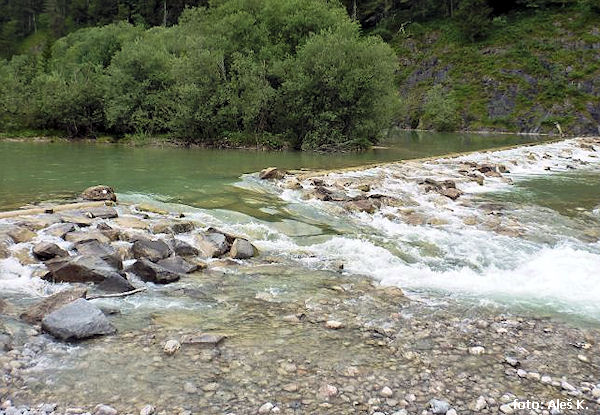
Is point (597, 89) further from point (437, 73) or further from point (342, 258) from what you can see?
point (342, 258)

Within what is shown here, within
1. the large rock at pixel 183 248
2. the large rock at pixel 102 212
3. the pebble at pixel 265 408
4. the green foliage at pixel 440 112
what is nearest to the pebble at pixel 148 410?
the pebble at pixel 265 408

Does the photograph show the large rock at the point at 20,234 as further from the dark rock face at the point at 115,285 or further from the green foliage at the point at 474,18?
the green foliage at the point at 474,18

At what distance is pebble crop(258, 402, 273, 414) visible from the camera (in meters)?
4.79

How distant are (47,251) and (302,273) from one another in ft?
14.4

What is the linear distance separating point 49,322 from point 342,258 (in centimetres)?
568

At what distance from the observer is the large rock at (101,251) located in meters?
8.70

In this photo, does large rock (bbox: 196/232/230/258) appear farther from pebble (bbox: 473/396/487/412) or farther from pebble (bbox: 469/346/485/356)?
pebble (bbox: 473/396/487/412)

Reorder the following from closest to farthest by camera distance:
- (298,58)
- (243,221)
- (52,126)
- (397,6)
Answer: (243,221) < (298,58) < (52,126) < (397,6)

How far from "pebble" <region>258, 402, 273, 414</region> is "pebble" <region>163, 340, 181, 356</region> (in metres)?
1.51

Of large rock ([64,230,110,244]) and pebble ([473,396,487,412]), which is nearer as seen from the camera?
pebble ([473,396,487,412])

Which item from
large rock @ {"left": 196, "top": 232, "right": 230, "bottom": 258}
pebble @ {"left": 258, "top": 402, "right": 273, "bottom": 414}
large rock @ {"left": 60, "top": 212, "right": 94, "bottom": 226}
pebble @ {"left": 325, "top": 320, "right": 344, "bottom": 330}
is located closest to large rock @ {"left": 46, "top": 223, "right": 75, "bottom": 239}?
large rock @ {"left": 60, "top": 212, "right": 94, "bottom": 226}

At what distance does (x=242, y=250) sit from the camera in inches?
401

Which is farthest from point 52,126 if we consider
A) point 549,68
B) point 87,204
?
point 549,68

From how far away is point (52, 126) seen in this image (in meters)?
45.0
